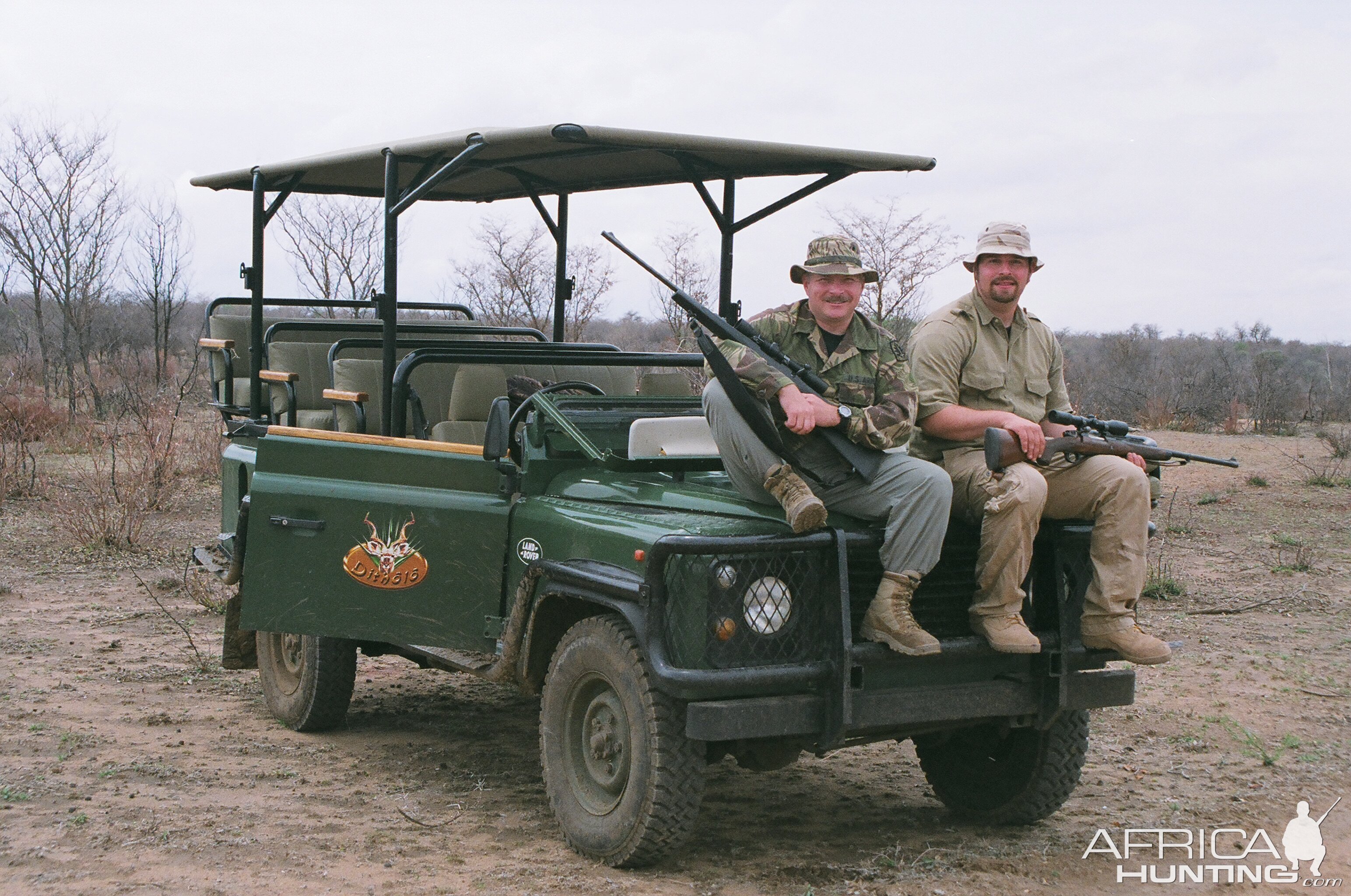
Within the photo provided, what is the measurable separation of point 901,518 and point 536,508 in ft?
4.56

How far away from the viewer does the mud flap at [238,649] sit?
6449 millimetres

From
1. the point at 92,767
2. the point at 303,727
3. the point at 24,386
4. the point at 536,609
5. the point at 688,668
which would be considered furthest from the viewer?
the point at 24,386

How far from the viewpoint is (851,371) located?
455cm

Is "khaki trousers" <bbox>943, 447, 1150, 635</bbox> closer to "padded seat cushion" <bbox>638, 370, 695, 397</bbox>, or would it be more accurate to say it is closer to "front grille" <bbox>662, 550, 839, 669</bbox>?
"front grille" <bbox>662, 550, 839, 669</bbox>

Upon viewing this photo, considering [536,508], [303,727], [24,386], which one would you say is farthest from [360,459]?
[24,386]

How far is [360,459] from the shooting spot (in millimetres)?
5332

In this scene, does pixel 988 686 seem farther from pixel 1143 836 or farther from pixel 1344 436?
pixel 1344 436

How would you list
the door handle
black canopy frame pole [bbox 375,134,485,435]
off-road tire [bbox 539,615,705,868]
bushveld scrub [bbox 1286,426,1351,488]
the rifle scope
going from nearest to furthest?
off-road tire [bbox 539,615,705,868] → the rifle scope → the door handle → black canopy frame pole [bbox 375,134,485,435] → bushveld scrub [bbox 1286,426,1351,488]

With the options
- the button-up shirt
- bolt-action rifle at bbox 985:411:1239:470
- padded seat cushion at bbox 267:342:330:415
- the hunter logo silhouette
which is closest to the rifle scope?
bolt-action rifle at bbox 985:411:1239:470

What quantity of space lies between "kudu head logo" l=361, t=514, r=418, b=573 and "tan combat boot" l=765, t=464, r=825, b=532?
1.61 metres

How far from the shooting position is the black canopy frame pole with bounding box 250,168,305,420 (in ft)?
23.0

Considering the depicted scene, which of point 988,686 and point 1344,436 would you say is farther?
point 1344,436

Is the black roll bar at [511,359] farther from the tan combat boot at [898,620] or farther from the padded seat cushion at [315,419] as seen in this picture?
the tan combat boot at [898,620]

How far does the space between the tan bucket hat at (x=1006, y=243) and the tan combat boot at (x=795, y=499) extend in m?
1.13
